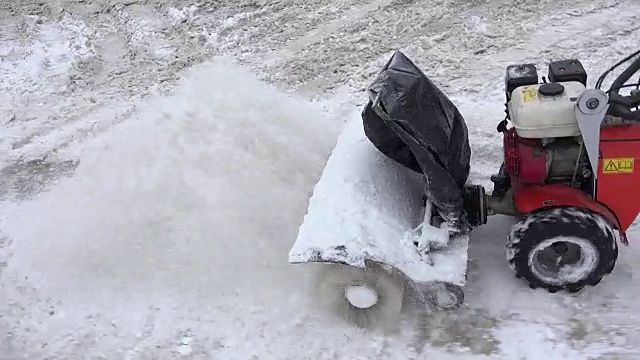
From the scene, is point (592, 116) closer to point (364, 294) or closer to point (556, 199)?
point (556, 199)

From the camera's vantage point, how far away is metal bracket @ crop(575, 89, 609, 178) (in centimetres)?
365

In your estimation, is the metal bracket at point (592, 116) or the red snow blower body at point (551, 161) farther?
the red snow blower body at point (551, 161)

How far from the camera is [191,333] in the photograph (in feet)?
13.8

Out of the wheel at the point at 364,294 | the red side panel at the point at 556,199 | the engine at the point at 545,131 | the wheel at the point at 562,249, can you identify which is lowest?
the wheel at the point at 364,294

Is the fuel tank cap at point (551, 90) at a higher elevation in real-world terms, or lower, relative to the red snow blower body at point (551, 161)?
higher

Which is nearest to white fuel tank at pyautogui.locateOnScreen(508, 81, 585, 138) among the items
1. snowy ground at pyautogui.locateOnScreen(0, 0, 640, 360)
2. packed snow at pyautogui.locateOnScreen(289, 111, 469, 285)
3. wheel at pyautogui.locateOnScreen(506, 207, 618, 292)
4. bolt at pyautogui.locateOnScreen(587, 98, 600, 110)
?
bolt at pyautogui.locateOnScreen(587, 98, 600, 110)

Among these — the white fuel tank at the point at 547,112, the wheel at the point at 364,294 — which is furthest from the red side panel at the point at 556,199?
the wheel at the point at 364,294

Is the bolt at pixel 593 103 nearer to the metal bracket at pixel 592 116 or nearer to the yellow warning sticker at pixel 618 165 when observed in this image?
the metal bracket at pixel 592 116

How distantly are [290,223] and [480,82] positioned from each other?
236 cm

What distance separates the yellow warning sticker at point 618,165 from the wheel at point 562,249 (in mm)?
238

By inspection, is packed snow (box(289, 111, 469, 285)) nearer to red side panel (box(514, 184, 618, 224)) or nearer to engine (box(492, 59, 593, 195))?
red side panel (box(514, 184, 618, 224))

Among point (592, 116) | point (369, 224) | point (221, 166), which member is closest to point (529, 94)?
point (592, 116)

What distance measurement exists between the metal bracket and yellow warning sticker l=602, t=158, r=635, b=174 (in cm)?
6

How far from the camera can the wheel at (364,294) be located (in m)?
3.94
